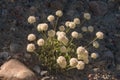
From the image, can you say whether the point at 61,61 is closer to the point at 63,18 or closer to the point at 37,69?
the point at 37,69

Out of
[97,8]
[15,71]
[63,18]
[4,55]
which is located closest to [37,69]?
[15,71]

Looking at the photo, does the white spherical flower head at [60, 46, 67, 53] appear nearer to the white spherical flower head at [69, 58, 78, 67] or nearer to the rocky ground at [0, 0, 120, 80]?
the white spherical flower head at [69, 58, 78, 67]

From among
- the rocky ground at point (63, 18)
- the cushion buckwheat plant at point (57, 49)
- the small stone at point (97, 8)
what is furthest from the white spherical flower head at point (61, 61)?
the small stone at point (97, 8)

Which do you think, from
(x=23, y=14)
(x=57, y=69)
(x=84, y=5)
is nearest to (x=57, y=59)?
(x=57, y=69)

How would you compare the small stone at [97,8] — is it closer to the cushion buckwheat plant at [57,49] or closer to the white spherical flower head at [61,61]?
the cushion buckwheat plant at [57,49]

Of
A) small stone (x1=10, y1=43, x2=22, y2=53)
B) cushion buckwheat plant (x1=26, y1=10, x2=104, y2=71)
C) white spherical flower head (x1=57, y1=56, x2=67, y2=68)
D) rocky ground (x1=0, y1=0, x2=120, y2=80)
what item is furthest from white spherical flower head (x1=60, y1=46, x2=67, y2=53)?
small stone (x1=10, y1=43, x2=22, y2=53)

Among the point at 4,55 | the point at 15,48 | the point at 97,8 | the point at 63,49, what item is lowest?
the point at 63,49

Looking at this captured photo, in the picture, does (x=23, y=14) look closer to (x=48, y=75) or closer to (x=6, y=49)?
(x=6, y=49)
